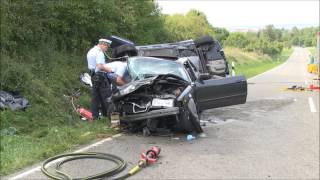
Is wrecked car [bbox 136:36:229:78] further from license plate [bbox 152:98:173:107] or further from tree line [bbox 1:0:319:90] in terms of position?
license plate [bbox 152:98:173:107]

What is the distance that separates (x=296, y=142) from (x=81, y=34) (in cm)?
958

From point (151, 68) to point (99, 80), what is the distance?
46.0 inches

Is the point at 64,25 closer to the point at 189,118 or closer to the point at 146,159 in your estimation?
the point at 189,118

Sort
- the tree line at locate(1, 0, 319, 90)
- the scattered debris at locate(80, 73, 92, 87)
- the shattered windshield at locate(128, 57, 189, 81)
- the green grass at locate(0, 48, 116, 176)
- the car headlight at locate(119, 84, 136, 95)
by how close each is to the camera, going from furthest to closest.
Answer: the scattered debris at locate(80, 73, 92, 87) < the tree line at locate(1, 0, 319, 90) < the shattered windshield at locate(128, 57, 189, 81) < the car headlight at locate(119, 84, 136, 95) < the green grass at locate(0, 48, 116, 176)

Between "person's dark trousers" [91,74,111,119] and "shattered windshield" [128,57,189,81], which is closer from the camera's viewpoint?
"shattered windshield" [128,57,189,81]

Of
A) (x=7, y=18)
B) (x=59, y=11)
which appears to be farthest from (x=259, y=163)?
(x=59, y=11)

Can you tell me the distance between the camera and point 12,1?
14117 millimetres

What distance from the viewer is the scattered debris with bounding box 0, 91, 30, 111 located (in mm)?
10500

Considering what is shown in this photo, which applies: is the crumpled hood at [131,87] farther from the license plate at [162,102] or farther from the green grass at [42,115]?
the green grass at [42,115]

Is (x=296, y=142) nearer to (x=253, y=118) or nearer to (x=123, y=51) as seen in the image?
(x=253, y=118)

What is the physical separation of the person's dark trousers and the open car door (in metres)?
1.97

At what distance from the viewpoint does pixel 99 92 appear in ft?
36.0

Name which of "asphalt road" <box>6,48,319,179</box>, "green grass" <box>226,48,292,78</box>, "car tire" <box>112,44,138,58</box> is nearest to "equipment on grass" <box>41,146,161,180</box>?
"asphalt road" <box>6,48,319,179</box>

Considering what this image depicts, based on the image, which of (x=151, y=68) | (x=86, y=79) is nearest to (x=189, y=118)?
(x=151, y=68)
